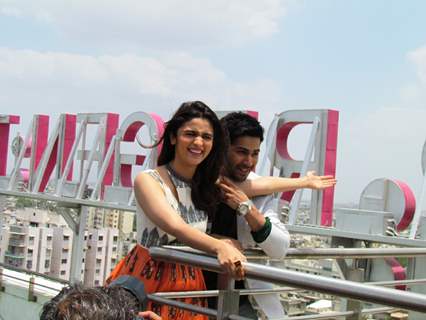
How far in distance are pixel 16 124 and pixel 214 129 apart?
496 inches

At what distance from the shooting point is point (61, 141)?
13.0 m

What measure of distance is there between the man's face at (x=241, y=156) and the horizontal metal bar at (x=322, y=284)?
22.3 inches

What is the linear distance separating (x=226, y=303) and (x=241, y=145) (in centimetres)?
70

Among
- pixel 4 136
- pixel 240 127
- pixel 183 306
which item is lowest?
pixel 183 306

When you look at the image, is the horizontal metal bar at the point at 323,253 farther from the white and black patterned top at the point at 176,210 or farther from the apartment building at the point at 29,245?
the apartment building at the point at 29,245

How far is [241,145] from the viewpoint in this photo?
2.54 m

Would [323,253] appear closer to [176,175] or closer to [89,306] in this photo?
[176,175]

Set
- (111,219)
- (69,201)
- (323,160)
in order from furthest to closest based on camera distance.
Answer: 1. (111,219)
2. (69,201)
3. (323,160)

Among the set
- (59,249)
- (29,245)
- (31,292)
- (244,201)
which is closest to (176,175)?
(244,201)

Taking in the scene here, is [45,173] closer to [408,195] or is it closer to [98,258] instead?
[408,195]

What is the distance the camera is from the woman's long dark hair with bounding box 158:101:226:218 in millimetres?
2389

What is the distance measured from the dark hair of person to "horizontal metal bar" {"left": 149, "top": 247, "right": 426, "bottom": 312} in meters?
0.65

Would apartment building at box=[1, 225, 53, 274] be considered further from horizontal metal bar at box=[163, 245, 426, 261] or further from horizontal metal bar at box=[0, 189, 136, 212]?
horizontal metal bar at box=[163, 245, 426, 261]

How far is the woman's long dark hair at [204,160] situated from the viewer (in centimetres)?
239
